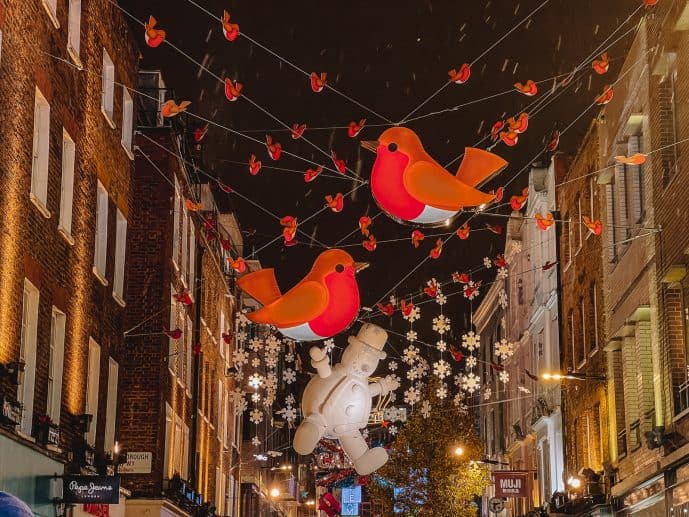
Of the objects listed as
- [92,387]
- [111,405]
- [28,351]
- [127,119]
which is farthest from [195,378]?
[28,351]

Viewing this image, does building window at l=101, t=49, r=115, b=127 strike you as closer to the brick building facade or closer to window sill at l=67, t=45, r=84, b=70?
the brick building facade

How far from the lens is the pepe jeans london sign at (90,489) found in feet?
65.8

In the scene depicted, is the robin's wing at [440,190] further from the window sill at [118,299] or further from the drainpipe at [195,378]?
the drainpipe at [195,378]

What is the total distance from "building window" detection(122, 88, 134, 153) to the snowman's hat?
11801 mm

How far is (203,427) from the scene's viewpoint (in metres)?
39.9

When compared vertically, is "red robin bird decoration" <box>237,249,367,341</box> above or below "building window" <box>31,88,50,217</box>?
below

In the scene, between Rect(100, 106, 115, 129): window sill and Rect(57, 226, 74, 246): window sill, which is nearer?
Rect(57, 226, 74, 246): window sill

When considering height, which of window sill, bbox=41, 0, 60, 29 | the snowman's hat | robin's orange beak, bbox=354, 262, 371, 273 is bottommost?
the snowman's hat

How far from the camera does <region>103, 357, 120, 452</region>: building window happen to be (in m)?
25.5

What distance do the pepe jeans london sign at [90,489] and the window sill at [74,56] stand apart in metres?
6.82

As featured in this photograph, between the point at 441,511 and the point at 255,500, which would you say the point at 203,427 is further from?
the point at 255,500

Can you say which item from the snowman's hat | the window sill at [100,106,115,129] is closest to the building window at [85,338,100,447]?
the window sill at [100,106,115,129]

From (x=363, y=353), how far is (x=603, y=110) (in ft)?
50.3

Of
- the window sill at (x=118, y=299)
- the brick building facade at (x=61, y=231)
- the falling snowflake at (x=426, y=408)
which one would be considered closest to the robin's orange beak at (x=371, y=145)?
the brick building facade at (x=61, y=231)
